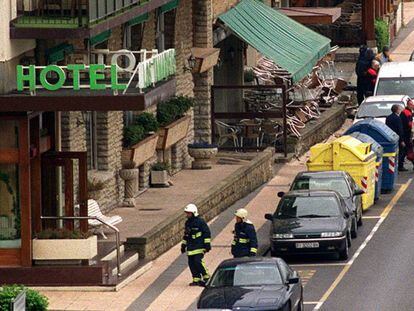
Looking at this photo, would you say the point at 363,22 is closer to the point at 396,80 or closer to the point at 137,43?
the point at 396,80

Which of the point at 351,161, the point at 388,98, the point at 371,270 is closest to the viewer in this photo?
the point at 371,270

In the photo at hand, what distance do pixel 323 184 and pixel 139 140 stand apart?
461 cm

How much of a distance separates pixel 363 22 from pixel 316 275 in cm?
3492

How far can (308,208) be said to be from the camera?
3812 cm

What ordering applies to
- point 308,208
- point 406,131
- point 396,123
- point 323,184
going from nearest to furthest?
point 308,208
point 323,184
point 396,123
point 406,131

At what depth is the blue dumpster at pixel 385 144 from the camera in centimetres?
4631

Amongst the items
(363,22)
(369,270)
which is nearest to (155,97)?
(369,270)

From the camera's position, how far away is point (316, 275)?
36.3 m

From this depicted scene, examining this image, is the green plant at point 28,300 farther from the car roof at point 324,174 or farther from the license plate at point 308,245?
the car roof at point 324,174

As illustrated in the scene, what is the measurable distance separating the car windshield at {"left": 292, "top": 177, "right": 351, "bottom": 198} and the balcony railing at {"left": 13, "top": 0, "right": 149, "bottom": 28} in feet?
23.9

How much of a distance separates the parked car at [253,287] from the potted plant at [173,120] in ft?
41.9

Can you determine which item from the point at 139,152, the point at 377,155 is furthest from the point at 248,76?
the point at 139,152

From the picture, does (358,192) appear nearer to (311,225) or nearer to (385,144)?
(311,225)

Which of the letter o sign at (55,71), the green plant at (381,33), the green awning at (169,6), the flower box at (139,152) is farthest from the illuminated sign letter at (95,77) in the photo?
the green plant at (381,33)
